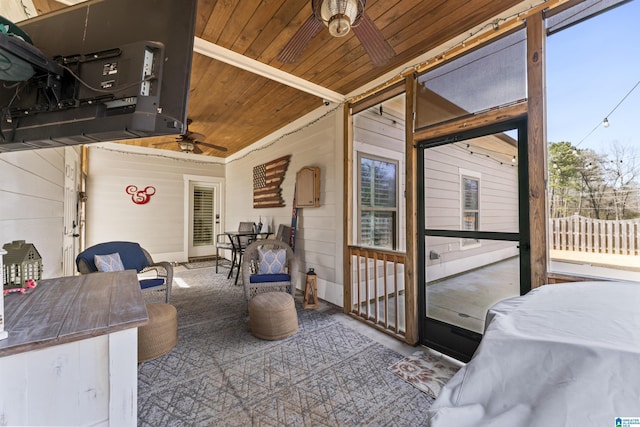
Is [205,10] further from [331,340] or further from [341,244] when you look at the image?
[331,340]

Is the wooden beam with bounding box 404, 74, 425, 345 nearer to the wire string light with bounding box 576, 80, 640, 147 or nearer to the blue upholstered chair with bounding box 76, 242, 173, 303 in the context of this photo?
the wire string light with bounding box 576, 80, 640, 147

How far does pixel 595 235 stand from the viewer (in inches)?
63.1

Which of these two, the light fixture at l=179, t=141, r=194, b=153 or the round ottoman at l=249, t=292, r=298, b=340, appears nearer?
the round ottoman at l=249, t=292, r=298, b=340

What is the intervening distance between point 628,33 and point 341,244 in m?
Result: 2.83

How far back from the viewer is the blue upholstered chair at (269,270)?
10.2 feet

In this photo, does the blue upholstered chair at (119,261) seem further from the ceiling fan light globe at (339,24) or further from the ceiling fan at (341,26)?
the ceiling fan light globe at (339,24)

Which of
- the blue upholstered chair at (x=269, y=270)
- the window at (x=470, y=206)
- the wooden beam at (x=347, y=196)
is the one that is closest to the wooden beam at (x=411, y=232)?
the window at (x=470, y=206)

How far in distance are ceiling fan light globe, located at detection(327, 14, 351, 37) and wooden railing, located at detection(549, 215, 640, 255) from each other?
184 cm

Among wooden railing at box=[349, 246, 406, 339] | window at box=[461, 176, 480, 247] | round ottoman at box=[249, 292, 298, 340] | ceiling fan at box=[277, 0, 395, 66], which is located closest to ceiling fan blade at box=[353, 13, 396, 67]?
ceiling fan at box=[277, 0, 395, 66]

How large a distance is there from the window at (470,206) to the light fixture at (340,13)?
5.37ft

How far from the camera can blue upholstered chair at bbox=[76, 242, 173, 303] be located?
8.61ft

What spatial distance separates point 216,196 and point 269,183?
9.42ft

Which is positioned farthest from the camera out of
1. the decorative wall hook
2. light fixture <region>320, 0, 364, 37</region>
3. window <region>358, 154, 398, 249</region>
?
the decorative wall hook

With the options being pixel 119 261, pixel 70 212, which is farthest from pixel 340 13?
pixel 70 212
